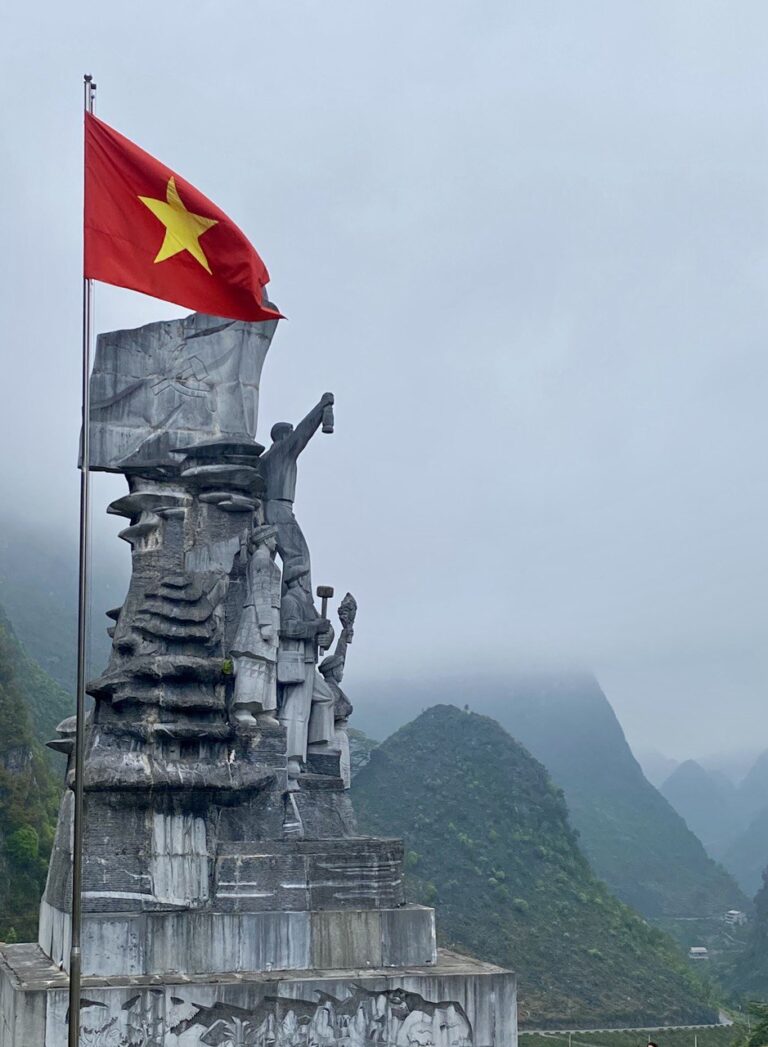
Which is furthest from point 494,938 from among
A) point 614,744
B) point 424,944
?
point 614,744

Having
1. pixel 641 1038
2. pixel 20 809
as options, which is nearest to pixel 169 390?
pixel 641 1038

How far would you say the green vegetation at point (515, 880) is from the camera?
41438mm

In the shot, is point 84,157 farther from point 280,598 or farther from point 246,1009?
point 246,1009

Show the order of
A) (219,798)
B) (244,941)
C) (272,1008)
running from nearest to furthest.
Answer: (272,1008) → (244,941) → (219,798)

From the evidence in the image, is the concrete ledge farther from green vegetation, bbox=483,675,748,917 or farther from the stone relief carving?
green vegetation, bbox=483,675,748,917

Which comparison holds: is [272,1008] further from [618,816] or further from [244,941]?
[618,816]

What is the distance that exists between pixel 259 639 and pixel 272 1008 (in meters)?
3.44

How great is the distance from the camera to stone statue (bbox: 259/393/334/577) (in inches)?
561

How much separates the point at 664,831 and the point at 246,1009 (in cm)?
8696

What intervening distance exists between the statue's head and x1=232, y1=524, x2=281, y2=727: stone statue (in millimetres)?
1155

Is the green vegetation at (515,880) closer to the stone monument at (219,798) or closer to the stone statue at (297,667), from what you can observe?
the stone statue at (297,667)

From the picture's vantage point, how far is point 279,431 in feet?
47.8

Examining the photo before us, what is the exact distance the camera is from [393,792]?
55125 millimetres

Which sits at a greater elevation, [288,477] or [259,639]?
[288,477]
